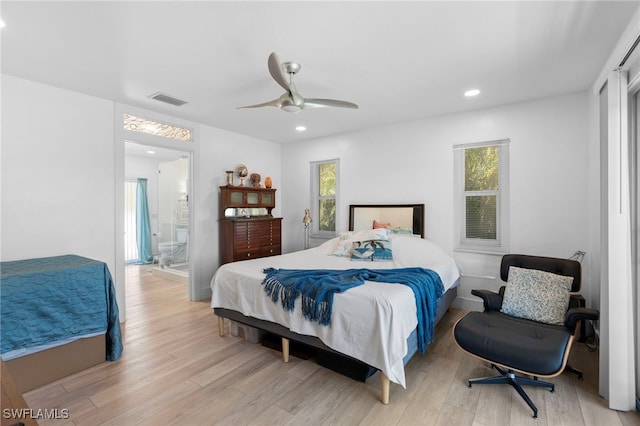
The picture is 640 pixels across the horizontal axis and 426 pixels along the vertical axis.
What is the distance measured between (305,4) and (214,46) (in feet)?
2.88

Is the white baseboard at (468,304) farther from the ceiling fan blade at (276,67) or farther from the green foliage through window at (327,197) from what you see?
the ceiling fan blade at (276,67)

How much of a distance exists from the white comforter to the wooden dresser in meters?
1.40

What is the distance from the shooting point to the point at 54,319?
2406 mm

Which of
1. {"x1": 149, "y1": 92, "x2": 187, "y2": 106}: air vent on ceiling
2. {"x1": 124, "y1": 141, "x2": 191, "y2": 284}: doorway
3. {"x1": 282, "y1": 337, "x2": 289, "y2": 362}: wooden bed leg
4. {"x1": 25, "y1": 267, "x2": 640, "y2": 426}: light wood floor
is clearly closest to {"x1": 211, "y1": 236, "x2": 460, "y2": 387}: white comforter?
{"x1": 282, "y1": 337, "x2": 289, "y2": 362}: wooden bed leg

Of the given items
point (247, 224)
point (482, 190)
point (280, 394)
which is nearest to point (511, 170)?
point (482, 190)

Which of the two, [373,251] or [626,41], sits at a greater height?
[626,41]

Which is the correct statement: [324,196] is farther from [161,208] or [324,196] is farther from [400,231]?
[161,208]

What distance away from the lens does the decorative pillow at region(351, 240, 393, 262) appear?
363 centimetres

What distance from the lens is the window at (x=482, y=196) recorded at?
3787mm

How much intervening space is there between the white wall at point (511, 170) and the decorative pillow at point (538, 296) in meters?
0.94

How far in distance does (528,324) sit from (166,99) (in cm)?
427

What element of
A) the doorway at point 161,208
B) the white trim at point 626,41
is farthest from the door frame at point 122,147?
the white trim at point 626,41

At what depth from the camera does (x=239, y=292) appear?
9.52 feet

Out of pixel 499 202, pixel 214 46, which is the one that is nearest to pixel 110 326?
pixel 214 46
